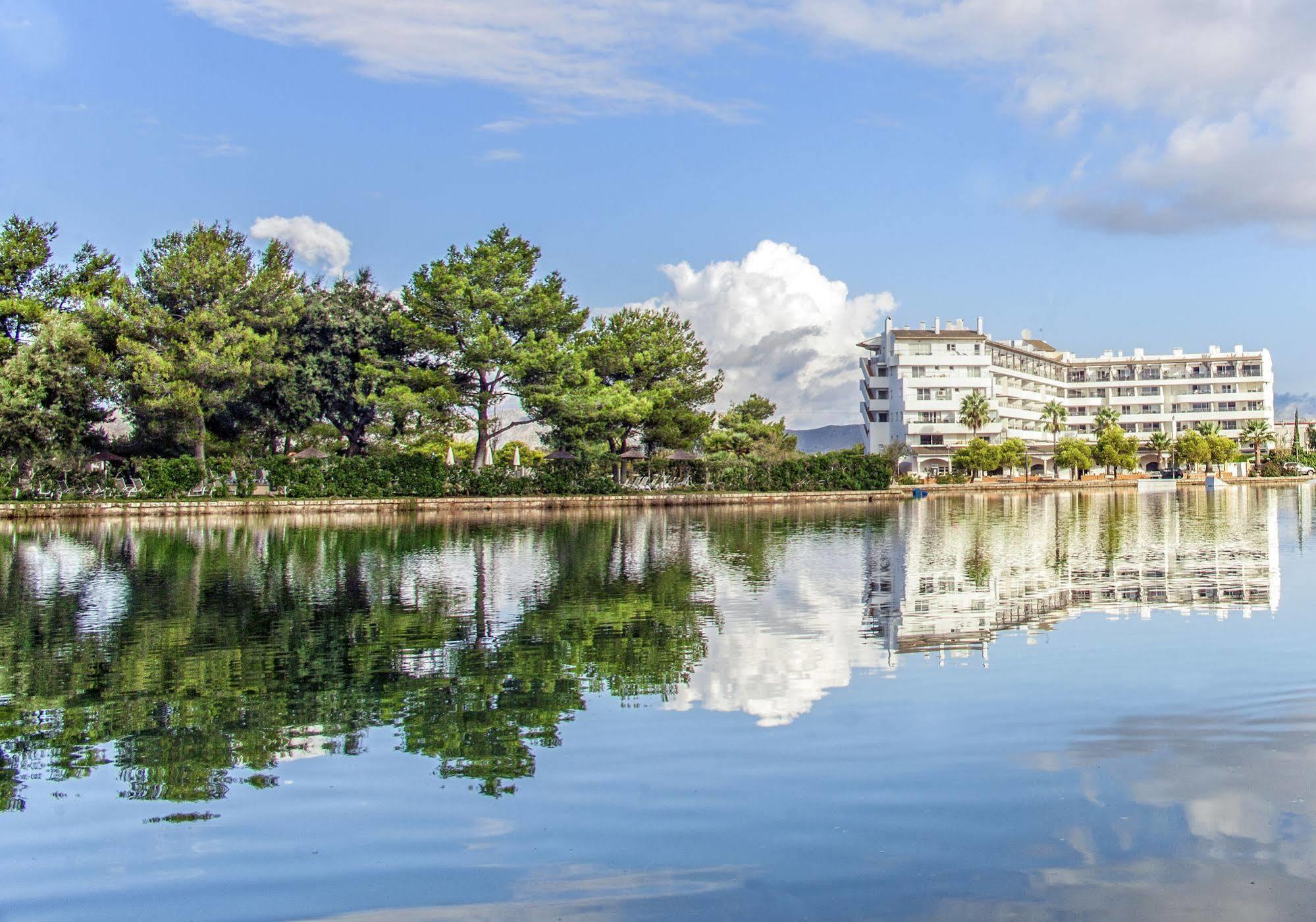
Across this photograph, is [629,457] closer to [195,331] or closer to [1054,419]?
[195,331]

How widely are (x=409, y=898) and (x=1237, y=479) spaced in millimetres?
109675

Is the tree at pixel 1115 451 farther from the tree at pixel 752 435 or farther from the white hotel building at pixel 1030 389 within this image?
the tree at pixel 752 435

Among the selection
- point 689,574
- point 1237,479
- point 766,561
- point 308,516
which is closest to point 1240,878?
point 689,574

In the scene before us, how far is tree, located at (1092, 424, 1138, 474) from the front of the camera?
101438 millimetres

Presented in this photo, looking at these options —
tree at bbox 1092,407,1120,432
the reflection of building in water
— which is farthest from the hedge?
tree at bbox 1092,407,1120,432

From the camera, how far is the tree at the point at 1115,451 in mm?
101438

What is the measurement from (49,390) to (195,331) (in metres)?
6.41

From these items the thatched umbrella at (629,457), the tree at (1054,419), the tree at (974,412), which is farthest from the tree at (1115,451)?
the thatched umbrella at (629,457)

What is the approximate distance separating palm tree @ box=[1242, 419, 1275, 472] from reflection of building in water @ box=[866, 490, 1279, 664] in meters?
76.6

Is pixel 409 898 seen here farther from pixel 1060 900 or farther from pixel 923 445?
pixel 923 445

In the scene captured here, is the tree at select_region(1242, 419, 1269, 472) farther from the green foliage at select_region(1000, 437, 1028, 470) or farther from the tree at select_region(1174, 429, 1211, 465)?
the green foliage at select_region(1000, 437, 1028, 470)

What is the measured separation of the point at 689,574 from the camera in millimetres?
22328

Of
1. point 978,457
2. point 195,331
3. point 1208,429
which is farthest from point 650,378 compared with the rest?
point 1208,429

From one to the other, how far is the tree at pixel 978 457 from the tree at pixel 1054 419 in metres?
18.4
